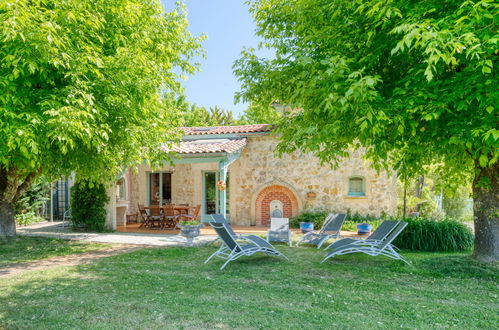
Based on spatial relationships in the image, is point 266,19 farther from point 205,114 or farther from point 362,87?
point 205,114

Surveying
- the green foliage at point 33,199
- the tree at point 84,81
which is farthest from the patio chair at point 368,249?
the green foliage at point 33,199

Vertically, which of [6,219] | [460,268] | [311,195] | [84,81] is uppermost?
[84,81]

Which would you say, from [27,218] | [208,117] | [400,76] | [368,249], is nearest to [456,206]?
[368,249]

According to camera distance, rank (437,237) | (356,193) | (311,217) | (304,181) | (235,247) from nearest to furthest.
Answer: (235,247)
(437,237)
(311,217)
(356,193)
(304,181)

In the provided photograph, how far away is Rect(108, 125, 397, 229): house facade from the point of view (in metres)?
12.7

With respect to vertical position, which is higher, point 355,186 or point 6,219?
point 355,186

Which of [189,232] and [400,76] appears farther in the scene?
[189,232]

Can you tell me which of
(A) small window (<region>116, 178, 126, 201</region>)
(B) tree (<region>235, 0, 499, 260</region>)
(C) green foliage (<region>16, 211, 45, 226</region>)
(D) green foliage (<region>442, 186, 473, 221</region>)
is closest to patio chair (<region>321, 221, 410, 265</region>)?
(B) tree (<region>235, 0, 499, 260</region>)

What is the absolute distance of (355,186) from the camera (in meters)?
13.0

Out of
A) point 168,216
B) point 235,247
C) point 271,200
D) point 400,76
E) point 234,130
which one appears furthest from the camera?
point 234,130

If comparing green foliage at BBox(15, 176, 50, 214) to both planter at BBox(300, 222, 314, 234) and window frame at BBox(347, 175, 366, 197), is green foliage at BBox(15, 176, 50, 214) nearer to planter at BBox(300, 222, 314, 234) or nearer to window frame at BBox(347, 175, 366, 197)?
planter at BBox(300, 222, 314, 234)

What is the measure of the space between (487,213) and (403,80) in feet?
11.0

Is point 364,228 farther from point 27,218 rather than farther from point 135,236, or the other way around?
point 27,218

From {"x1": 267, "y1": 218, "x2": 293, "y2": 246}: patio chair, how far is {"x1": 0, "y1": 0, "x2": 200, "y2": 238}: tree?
348 cm
